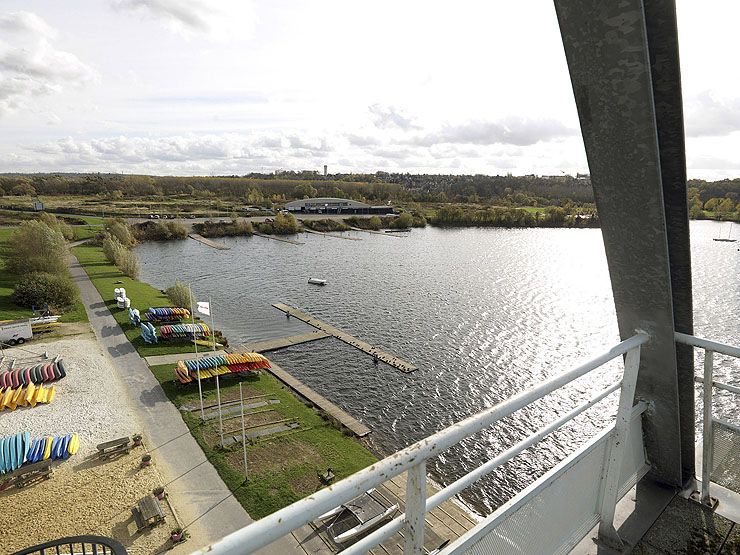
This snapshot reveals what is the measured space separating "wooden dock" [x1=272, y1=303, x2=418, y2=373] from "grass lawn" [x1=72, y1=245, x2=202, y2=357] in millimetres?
7959

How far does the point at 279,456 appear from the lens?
43.4 feet

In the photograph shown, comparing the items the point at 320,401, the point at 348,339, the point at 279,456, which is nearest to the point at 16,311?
the point at 348,339

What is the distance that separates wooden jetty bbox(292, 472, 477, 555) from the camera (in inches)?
382

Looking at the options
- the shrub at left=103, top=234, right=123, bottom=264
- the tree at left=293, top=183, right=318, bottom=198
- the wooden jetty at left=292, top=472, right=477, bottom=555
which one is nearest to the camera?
the wooden jetty at left=292, top=472, right=477, bottom=555

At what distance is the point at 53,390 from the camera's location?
16.1 meters

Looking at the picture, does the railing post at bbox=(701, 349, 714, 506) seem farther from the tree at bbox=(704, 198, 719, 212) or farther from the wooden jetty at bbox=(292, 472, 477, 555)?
the tree at bbox=(704, 198, 719, 212)

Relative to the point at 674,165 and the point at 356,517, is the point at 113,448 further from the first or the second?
the point at 674,165

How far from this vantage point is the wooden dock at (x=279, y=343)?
2326 centimetres

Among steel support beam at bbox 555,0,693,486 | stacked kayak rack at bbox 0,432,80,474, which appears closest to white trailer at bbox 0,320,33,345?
stacked kayak rack at bbox 0,432,80,474

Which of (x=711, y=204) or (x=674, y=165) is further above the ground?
(x=711, y=204)

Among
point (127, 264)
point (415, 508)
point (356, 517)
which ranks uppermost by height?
point (415, 508)

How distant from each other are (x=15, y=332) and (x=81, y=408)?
29.1 feet

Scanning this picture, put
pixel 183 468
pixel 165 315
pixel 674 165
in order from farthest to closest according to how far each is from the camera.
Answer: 1. pixel 165 315
2. pixel 183 468
3. pixel 674 165

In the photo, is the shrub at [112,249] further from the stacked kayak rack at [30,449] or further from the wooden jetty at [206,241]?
the stacked kayak rack at [30,449]
